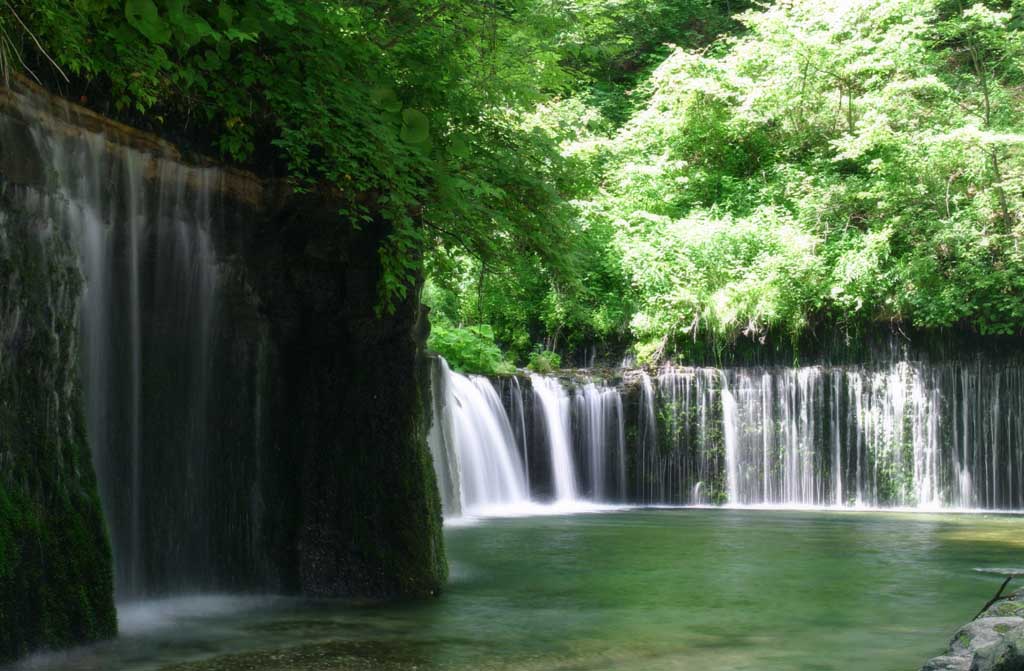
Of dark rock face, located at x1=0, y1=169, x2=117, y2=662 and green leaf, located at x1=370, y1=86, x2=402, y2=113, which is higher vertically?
→ green leaf, located at x1=370, y1=86, x2=402, y2=113

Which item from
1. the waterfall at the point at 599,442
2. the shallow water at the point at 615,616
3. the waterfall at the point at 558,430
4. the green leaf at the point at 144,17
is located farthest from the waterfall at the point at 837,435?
the green leaf at the point at 144,17

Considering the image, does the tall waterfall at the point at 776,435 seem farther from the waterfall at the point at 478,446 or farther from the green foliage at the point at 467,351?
the green foliage at the point at 467,351

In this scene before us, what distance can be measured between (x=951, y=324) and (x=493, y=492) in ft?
28.8

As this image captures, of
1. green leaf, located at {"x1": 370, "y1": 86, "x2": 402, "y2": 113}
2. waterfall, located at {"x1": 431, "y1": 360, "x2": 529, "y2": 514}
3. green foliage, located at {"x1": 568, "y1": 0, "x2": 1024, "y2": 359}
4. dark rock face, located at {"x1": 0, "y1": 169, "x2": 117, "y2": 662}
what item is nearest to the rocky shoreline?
dark rock face, located at {"x1": 0, "y1": 169, "x2": 117, "y2": 662}

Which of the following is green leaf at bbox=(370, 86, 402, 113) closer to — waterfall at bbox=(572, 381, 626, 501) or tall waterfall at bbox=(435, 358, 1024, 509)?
tall waterfall at bbox=(435, 358, 1024, 509)

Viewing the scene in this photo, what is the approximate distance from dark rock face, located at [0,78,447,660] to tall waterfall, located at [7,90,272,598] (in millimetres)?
11

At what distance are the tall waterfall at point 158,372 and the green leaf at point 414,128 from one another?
1660mm

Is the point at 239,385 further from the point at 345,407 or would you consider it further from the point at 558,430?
the point at 558,430

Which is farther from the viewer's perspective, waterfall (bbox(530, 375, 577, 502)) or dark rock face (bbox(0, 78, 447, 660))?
waterfall (bbox(530, 375, 577, 502))

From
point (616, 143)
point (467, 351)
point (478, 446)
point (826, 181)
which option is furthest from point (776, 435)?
point (616, 143)

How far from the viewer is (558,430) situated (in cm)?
2036

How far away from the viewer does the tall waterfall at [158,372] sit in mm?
7070

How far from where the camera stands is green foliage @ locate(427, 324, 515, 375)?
67.9ft

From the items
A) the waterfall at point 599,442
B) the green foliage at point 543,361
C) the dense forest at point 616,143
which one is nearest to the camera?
the dense forest at point 616,143
